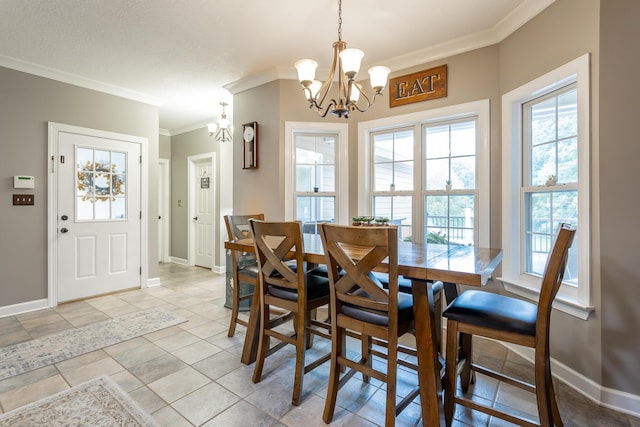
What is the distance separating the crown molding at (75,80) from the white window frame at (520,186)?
14.2 ft

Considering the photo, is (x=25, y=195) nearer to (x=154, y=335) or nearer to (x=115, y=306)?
(x=115, y=306)

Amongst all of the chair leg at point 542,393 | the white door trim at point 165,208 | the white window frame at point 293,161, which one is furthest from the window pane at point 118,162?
the chair leg at point 542,393

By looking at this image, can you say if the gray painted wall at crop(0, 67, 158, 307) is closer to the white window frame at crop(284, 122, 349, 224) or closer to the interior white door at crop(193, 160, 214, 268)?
the interior white door at crop(193, 160, 214, 268)

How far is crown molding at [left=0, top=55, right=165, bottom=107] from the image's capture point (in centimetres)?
321

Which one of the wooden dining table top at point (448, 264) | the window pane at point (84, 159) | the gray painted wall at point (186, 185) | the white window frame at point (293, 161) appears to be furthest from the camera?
the gray painted wall at point (186, 185)

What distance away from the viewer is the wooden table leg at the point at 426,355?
4.85 feet

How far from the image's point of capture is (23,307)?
3.31 metres

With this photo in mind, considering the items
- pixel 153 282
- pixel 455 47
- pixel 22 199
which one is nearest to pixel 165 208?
pixel 153 282

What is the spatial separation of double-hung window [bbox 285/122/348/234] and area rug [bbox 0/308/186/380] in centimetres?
174

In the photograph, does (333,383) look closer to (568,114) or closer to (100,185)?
(568,114)

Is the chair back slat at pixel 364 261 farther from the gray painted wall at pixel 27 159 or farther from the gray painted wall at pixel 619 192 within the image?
the gray painted wall at pixel 27 159

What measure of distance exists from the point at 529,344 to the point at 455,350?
0.33 metres

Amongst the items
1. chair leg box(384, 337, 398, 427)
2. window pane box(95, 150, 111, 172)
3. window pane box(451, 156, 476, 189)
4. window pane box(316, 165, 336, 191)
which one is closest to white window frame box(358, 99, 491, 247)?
window pane box(451, 156, 476, 189)

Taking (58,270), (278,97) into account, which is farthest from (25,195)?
(278,97)
